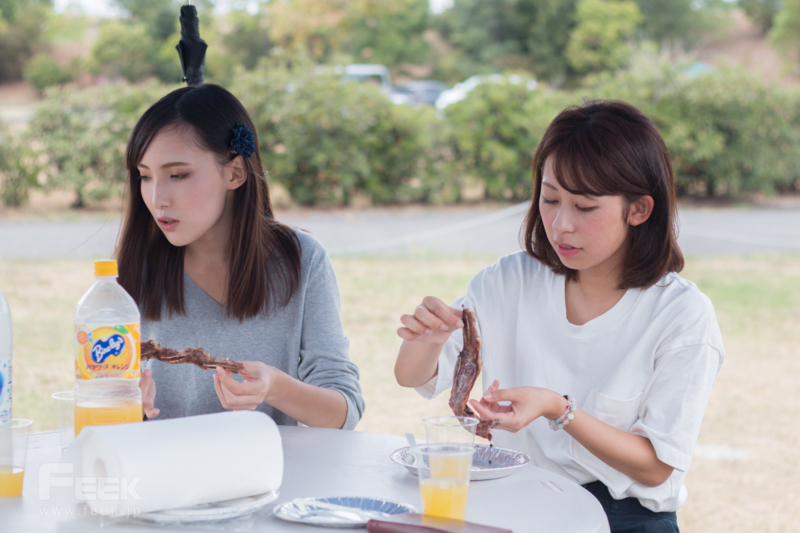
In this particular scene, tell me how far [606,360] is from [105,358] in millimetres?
1200

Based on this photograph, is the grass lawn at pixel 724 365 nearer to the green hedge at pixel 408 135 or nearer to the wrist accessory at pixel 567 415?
the wrist accessory at pixel 567 415

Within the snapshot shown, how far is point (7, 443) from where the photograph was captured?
138 cm

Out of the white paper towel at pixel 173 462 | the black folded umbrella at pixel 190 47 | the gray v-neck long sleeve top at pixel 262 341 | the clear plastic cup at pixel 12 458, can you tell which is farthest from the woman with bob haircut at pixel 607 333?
the black folded umbrella at pixel 190 47

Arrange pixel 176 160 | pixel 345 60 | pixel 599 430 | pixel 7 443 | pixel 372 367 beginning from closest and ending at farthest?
pixel 7 443, pixel 599 430, pixel 176 160, pixel 372 367, pixel 345 60

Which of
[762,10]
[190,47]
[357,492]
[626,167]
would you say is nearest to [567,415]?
[357,492]

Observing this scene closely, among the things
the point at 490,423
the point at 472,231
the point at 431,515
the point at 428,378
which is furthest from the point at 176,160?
the point at 472,231

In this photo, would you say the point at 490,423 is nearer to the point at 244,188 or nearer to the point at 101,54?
the point at 244,188

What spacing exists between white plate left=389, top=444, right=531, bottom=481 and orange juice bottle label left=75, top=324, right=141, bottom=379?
21.8 inches

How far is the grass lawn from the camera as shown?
3695 millimetres

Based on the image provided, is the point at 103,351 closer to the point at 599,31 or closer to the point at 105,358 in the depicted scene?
the point at 105,358

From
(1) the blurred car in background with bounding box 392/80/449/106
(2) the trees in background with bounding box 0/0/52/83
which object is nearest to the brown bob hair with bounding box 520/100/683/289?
(1) the blurred car in background with bounding box 392/80/449/106

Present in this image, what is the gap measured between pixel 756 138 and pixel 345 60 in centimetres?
641

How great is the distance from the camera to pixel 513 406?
158 centimetres
